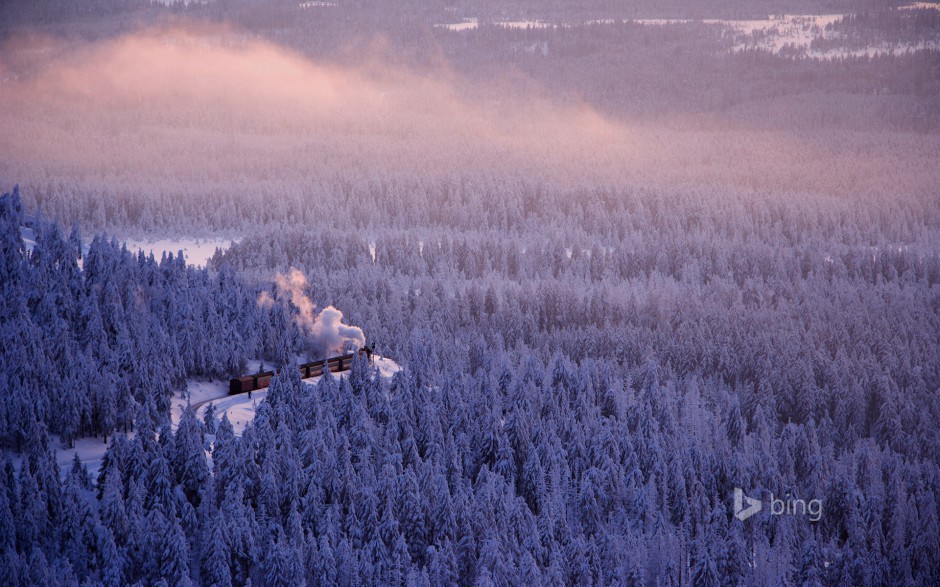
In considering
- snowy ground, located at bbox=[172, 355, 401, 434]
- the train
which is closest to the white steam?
the train

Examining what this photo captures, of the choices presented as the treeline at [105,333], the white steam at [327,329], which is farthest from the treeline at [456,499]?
the white steam at [327,329]

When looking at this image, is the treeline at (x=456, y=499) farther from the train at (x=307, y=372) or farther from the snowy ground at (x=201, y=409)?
the train at (x=307, y=372)

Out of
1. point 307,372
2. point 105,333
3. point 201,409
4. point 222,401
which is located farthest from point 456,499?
point 105,333

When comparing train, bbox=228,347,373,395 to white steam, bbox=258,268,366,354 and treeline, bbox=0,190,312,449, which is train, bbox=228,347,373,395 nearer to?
white steam, bbox=258,268,366,354

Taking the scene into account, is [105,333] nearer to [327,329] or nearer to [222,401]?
[222,401]

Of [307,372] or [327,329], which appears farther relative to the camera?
[327,329]

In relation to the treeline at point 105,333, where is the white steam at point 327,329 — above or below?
below
